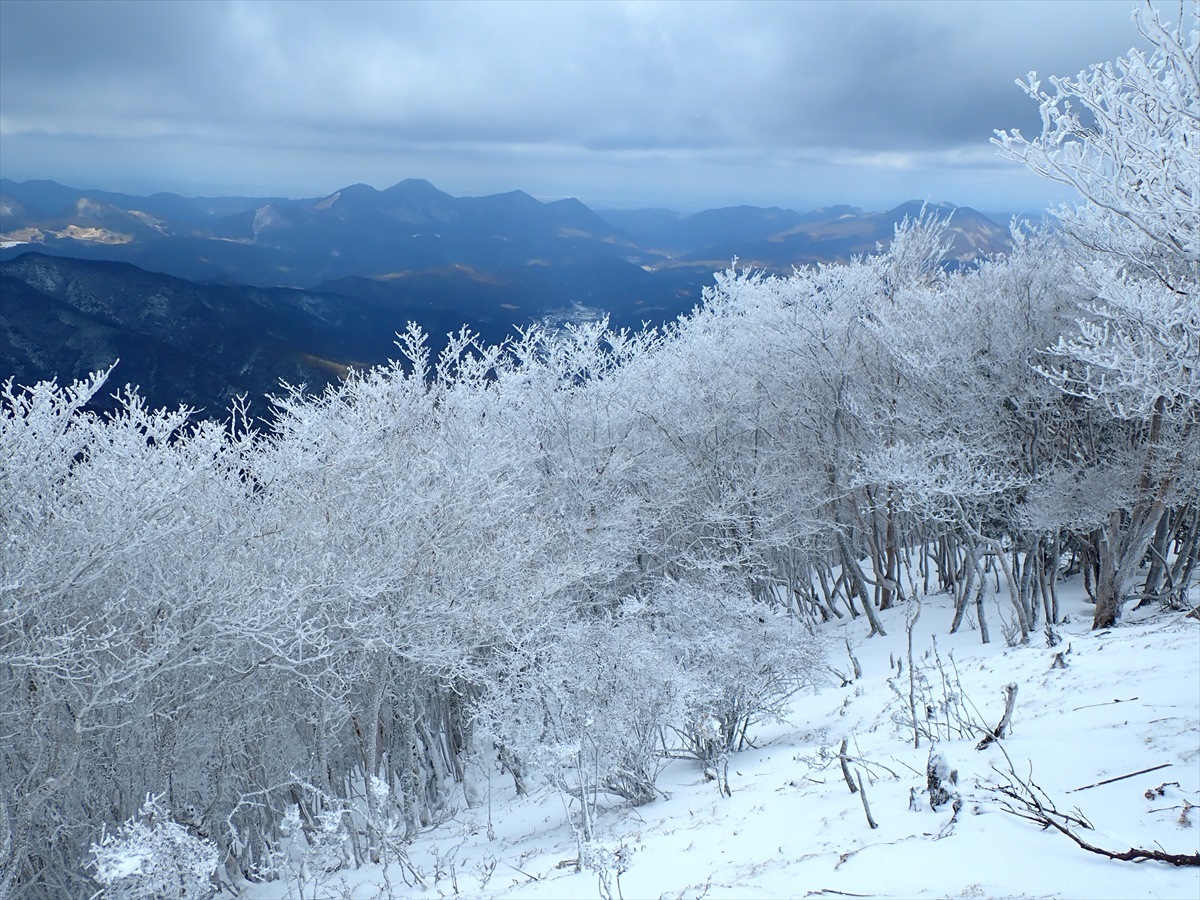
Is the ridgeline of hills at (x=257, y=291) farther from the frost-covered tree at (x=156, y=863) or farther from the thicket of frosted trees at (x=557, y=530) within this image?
the frost-covered tree at (x=156, y=863)

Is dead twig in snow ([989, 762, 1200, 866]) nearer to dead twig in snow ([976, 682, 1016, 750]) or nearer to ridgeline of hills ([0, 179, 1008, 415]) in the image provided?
dead twig in snow ([976, 682, 1016, 750])

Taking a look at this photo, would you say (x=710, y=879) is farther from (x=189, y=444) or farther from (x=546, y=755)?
(x=189, y=444)

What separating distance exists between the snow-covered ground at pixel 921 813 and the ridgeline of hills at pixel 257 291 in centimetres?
1249

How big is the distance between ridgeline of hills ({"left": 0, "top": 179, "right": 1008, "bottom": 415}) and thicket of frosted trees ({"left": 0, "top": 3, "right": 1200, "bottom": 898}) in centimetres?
526

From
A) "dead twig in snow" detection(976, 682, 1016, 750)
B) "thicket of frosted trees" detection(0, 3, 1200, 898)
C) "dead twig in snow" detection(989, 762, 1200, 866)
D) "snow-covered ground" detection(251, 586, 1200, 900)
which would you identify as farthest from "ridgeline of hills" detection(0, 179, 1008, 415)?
"dead twig in snow" detection(989, 762, 1200, 866)

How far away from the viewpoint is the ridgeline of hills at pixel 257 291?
1730 inches

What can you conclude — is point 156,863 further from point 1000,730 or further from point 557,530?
point 557,530

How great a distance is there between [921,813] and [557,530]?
35.7 feet

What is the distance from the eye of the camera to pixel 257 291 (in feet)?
226

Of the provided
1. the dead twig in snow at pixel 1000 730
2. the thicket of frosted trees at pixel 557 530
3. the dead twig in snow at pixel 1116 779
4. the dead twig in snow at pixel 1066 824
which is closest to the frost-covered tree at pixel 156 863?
the thicket of frosted trees at pixel 557 530

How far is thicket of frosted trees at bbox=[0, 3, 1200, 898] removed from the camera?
748 centimetres

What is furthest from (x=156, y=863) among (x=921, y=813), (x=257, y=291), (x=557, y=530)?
(x=257, y=291)

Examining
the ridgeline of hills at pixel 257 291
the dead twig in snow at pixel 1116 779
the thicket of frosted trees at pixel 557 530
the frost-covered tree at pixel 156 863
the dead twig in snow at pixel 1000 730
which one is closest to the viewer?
the dead twig in snow at pixel 1116 779

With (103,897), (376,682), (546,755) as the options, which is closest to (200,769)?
(376,682)
